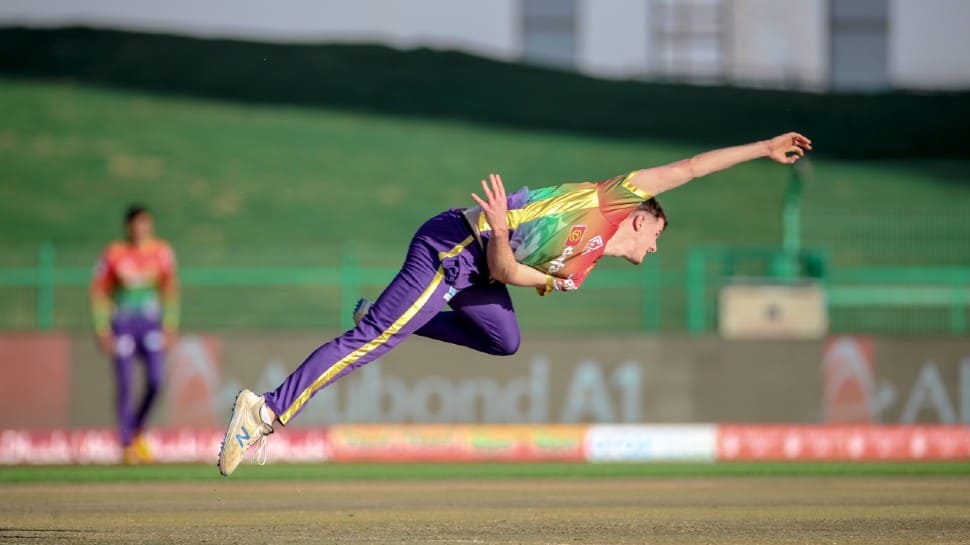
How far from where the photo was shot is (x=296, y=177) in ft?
92.5

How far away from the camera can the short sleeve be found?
802 cm

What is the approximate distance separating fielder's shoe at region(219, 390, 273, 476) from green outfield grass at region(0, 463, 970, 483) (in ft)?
15.0

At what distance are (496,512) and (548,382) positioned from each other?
7.70 m

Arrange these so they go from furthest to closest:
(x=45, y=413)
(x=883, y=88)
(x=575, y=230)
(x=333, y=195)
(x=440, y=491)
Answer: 1. (x=883, y=88)
2. (x=333, y=195)
3. (x=45, y=413)
4. (x=440, y=491)
5. (x=575, y=230)

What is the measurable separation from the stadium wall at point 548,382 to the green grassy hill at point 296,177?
168 inches

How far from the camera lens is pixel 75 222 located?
2550cm

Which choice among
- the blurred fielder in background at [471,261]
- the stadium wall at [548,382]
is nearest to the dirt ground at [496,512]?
the blurred fielder in background at [471,261]

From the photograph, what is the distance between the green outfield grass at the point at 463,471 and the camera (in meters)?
12.9

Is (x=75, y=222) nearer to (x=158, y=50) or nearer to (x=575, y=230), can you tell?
(x=158, y=50)

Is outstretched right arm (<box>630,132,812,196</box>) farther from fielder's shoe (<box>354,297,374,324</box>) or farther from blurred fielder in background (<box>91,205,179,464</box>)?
blurred fielder in background (<box>91,205,179,464</box>)

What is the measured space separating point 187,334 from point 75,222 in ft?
32.3

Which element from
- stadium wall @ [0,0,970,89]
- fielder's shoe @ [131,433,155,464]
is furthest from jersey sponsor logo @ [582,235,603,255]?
stadium wall @ [0,0,970,89]

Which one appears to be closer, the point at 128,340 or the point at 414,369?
the point at 128,340

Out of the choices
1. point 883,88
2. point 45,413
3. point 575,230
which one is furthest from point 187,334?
point 883,88
